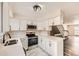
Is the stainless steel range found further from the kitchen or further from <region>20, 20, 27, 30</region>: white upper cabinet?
<region>20, 20, 27, 30</region>: white upper cabinet

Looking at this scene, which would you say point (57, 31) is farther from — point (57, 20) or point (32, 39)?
point (32, 39)

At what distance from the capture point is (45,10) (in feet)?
4.66

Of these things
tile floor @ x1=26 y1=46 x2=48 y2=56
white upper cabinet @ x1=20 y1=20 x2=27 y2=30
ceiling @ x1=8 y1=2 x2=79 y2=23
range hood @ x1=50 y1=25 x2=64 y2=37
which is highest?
ceiling @ x1=8 y1=2 x2=79 y2=23

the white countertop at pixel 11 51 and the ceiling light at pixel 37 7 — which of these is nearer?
the white countertop at pixel 11 51

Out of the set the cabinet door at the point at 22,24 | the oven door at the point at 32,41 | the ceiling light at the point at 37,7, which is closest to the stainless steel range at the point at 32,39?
the oven door at the point at 32,41

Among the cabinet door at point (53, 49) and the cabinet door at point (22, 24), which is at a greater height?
the cabinet door at point (22, 24)

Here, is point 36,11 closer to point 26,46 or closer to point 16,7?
point 16,7

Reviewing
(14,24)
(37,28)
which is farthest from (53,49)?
(14,24)

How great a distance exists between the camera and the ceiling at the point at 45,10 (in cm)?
138

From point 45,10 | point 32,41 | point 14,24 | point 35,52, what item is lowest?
point 35,52

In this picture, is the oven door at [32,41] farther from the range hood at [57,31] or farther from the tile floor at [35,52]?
the range hood at [57,31]

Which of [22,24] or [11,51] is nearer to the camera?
[11,51]

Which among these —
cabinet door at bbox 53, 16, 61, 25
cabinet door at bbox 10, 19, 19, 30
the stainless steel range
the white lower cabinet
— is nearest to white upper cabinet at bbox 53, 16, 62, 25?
cabinet door at bbox 53, 16, 61, 25

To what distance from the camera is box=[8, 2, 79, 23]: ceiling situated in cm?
138
